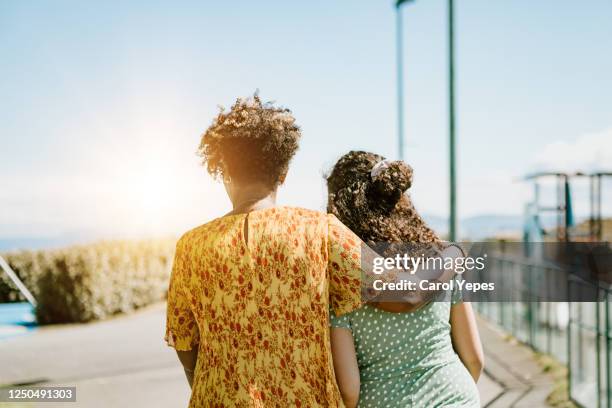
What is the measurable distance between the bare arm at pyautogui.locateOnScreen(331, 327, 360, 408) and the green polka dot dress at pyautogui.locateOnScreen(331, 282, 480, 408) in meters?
0.08

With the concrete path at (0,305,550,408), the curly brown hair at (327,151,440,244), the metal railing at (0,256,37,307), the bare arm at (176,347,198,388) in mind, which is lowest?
the concrete path at (0,305,550,408)

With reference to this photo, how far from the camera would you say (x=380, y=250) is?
75.8 inches

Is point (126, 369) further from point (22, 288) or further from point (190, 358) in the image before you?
point (190, 358)

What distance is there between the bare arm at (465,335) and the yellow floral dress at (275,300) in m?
0.35

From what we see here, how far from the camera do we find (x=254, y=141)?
1.88 meters

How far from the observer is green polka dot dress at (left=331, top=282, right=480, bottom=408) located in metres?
1.91

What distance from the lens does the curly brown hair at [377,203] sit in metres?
1.96

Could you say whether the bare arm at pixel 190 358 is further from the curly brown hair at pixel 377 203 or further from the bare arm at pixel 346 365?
the curly brown hair at pixel 377 203

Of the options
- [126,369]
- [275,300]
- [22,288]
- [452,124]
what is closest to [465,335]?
[275,300]

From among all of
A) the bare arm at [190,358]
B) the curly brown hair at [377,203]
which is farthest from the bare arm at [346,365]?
the bare arm at [190,358]

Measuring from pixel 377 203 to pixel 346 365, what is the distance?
494 mm

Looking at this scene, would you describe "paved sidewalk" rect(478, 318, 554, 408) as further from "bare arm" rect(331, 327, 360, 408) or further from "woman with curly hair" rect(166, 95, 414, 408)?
"woman with curly hair" rect(166, 95, 414, 408)

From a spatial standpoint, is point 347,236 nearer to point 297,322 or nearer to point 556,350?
point 297,322

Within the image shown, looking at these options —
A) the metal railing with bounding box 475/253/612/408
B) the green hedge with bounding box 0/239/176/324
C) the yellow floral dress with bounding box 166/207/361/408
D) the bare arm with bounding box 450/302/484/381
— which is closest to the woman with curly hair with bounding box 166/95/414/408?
the yellow floral dress with bounding box 166/207/361/408
